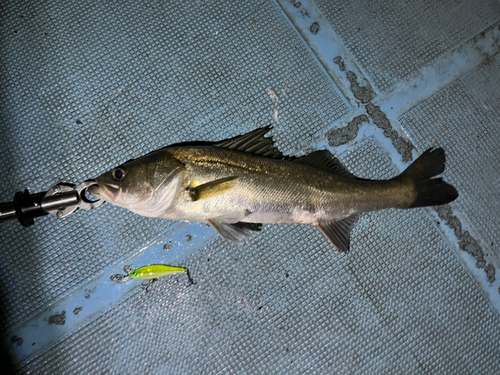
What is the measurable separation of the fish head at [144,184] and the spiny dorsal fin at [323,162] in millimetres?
779

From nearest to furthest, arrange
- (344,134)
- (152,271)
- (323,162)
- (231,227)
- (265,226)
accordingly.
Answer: (231,227)
(323,162)
(152,271)
(265,226)
(344,134)

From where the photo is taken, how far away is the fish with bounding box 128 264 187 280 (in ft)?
7.09

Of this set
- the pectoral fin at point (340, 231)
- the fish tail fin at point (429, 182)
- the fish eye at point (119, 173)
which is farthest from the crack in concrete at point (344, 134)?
the fish eye at point (119, 173)

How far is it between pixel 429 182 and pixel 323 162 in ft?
2.43

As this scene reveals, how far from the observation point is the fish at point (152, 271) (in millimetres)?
2162

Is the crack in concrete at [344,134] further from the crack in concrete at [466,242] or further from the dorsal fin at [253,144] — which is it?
the crack in concrete at [466,242]

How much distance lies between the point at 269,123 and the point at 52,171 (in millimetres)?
1554

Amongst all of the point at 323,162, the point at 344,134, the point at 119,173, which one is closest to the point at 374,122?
the point at 344,134

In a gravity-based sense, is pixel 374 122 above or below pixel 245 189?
below

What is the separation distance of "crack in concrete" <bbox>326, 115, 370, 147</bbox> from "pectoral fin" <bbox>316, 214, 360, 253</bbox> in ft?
2.02

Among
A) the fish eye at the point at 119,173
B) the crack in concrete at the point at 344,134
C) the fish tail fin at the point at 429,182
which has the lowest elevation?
the fish tail fin at the point at 429,182

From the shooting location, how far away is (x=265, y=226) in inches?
90.1

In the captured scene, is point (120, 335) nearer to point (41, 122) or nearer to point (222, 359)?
point (222, 359)

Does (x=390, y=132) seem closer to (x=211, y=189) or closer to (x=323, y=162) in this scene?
(x=323, y=162)
